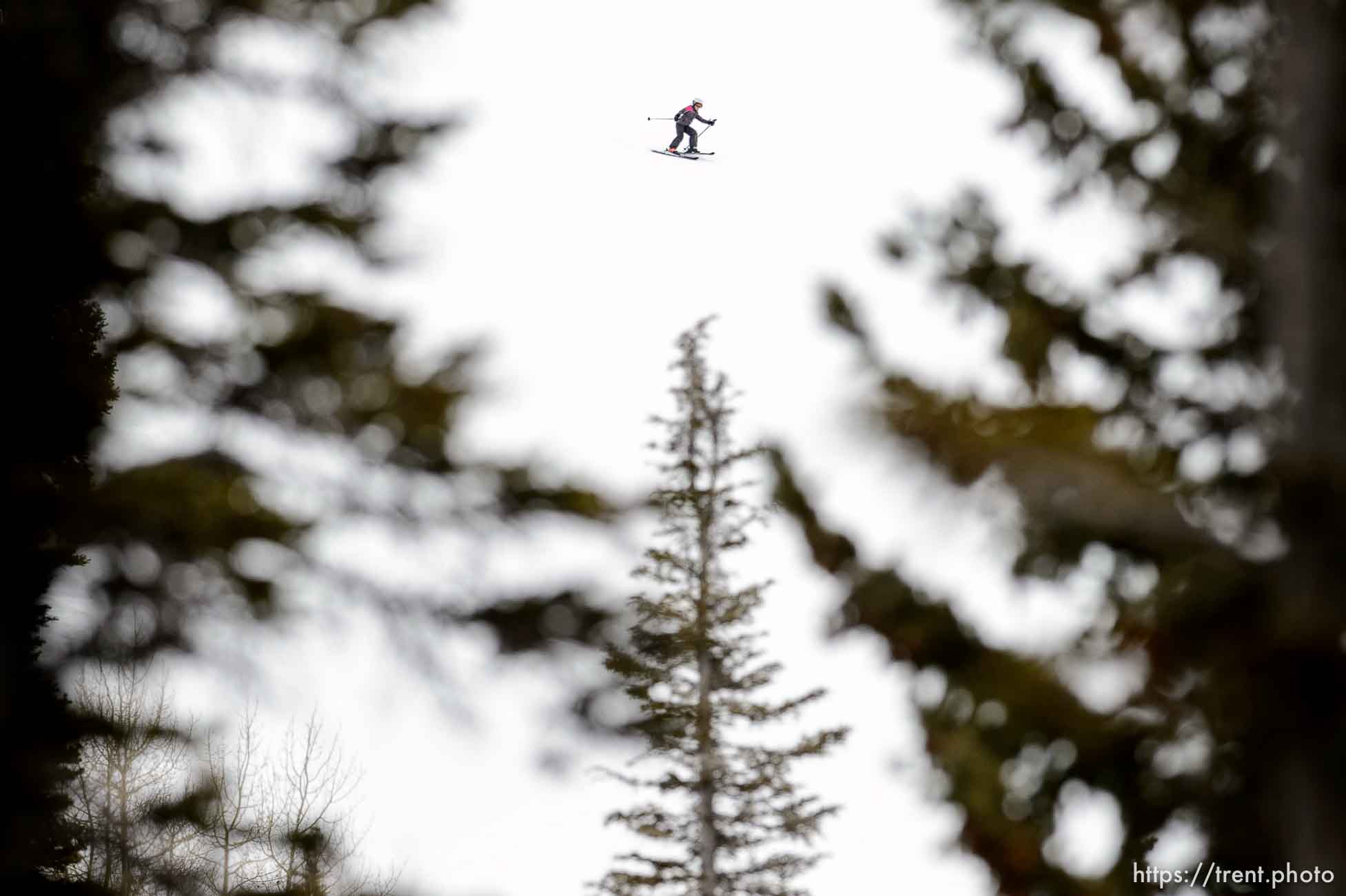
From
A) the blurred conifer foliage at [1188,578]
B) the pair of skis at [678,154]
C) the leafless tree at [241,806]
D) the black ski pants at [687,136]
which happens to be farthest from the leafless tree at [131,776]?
the black ski pants at [687,136]

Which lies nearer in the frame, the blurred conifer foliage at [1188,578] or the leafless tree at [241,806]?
the blurred conifer foliage at [1188,578]

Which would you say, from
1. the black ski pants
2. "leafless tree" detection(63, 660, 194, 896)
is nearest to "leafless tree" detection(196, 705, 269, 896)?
"leafless tree" detection(63, 660, 194, 896)

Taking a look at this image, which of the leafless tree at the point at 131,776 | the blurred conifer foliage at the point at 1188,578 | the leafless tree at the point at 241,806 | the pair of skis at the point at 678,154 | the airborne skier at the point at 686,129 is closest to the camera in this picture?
the blurred conifer foliage at the point at 1188,578

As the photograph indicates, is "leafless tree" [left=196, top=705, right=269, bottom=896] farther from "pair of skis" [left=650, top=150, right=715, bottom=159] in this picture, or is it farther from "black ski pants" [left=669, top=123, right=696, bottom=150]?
"black ski pants" [left=669, top=123, right=696, bottom=150]

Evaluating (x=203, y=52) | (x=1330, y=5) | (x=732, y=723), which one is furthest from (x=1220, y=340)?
(x=732, y=723)

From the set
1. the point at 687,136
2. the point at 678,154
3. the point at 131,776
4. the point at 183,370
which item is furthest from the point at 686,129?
the point at 183,370

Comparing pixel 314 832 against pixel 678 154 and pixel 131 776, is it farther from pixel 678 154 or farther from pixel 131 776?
pixel 678 154

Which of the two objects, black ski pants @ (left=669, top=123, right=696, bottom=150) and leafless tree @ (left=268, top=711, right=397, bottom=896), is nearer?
leafless tree @ (left=268, top=711, right=397, bottom=896)

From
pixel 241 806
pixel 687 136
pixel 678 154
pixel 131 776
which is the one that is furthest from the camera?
pixel 687 136

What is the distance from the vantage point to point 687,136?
21.5 meters

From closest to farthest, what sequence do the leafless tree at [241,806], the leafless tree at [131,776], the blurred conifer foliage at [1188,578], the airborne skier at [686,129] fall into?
the blurred conifer foliage at [1188,578], the leafless tree at [131,776], the leafless tree at [241,806], the airborne skier at [686,129]

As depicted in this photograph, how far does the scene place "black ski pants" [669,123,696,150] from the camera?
20.8 metres

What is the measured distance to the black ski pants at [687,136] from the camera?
2081 centimetres

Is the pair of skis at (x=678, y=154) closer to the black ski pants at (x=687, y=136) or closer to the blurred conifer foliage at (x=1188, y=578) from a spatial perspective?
the black ski pants at (x=687, y=136)
